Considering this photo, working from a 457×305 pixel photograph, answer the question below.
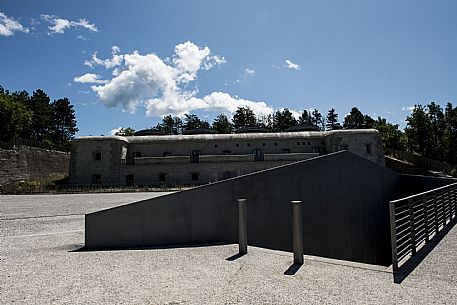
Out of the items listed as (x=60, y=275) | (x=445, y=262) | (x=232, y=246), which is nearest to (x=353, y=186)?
(x=445, y=262)

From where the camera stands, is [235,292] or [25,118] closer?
[235,292]

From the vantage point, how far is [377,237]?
500 inches

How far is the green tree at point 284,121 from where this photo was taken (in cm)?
A: 7356

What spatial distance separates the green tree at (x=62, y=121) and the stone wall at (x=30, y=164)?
102ft

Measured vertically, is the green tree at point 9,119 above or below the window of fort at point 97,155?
above

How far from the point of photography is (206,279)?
4328mm

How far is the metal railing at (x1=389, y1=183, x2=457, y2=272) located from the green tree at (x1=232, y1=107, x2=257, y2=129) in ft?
194

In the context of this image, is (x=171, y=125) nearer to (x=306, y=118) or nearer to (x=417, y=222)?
(x=306, y=118)

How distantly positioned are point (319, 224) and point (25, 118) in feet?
182

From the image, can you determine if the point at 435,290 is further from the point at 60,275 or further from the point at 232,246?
the point at 60,275

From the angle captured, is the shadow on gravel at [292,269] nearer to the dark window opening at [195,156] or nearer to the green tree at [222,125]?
the dark window opening at [195,156]

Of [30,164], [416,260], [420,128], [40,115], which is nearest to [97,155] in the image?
[30,164]

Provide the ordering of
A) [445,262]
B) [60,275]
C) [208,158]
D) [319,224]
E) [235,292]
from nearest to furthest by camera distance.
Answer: [235,292], [60,275], [445,262], [319,224], [208,158]

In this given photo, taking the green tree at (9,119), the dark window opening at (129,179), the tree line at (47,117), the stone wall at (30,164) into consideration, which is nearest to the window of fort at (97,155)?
the dark window opening at (129,179)
